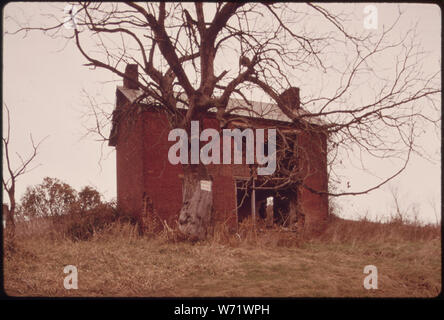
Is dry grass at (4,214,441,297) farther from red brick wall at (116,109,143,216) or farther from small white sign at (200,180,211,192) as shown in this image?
red brick wall at (116,109,143,216)

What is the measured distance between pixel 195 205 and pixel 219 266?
237 centimetres

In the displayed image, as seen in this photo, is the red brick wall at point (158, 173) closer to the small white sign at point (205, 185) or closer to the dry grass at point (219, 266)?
the dry grass at point (219, 266)

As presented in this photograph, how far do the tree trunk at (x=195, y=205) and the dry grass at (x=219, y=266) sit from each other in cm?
32

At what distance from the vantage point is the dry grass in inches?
187

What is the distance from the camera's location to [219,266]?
5812 mm

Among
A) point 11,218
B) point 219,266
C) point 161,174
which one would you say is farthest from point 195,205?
point 161,174

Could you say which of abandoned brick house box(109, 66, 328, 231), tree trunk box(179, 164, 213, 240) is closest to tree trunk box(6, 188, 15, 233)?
tree trunk box(179, 164, 213, 240)

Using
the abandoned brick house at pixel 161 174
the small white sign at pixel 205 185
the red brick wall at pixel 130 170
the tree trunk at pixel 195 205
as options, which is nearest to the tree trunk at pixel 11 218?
the tree trunk at pixel 195 205

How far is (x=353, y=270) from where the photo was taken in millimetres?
5914

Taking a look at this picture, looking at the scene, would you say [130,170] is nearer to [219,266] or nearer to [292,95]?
[292,95]
